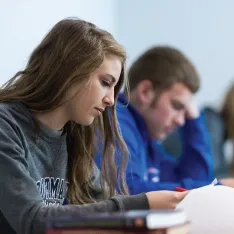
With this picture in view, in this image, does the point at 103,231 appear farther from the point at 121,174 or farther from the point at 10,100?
the point at 121,174

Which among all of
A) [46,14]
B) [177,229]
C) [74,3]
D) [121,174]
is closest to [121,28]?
[74,3]

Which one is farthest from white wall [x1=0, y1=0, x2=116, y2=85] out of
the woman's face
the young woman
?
the woman's face

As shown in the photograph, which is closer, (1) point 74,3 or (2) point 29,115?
(2) point 29,115

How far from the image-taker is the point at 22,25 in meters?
1.84

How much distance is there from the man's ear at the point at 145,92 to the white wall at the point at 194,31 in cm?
111

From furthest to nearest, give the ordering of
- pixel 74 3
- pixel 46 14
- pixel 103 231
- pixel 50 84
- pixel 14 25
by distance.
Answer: pixel 74 3 < pixel 46 14 < pixel 14 25 < pixel 50 84 < pixel 103 231

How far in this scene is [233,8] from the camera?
357 centimetres

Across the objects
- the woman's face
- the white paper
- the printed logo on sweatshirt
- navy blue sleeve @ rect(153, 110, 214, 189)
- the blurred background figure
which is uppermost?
the woman's face

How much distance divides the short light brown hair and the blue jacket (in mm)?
143

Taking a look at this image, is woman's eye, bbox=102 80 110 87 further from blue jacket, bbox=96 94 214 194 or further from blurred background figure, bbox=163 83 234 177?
blurred background figure, bbox=163 83 234 177

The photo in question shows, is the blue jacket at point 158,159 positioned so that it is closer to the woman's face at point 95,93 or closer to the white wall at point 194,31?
the woman's face at point 95,93

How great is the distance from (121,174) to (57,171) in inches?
7.4

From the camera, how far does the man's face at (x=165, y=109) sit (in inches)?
91.0

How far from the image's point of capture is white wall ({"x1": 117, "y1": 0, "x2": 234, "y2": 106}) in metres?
3.42
